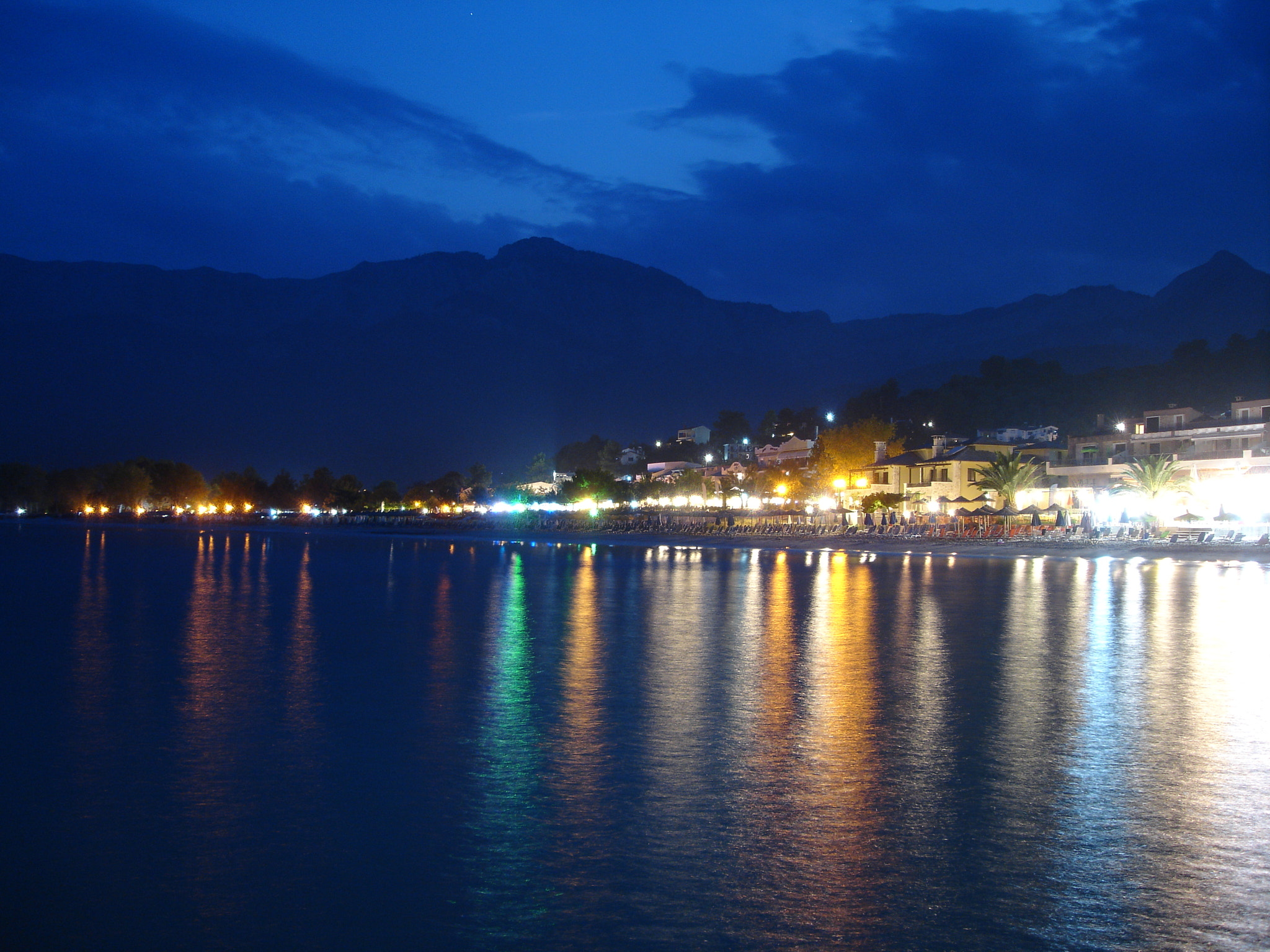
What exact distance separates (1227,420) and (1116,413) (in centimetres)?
3118

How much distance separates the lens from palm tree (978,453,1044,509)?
5684cm

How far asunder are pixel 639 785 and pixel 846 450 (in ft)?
233

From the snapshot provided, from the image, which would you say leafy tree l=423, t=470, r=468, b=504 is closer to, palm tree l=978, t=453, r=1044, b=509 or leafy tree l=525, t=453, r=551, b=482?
leafy tree l=525, t=453, r=551, b=482

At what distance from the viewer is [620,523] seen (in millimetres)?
80875

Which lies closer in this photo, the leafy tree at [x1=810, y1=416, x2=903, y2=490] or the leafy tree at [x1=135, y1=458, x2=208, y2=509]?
the leafy tree at [x1=810, y1=416, x2=903, y2=490]

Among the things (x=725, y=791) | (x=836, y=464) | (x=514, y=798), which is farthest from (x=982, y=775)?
(x=836, y=464)

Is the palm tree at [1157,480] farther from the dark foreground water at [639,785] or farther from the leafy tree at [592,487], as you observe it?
the leafy tree at [592,487]

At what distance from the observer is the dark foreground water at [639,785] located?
5301mm

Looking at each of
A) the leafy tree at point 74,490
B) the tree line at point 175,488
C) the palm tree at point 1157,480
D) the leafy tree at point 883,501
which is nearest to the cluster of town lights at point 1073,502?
the palm tree at point 1157,480

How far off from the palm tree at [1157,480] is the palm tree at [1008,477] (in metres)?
6.03

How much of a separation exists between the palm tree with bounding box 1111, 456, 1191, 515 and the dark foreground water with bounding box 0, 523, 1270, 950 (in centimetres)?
3563

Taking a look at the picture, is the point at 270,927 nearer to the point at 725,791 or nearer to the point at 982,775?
the point at 725,791

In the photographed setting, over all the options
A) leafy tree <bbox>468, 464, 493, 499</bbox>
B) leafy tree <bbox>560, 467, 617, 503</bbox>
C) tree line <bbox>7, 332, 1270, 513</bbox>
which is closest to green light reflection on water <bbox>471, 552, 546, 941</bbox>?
tree line <bbox>7, 332, 1270, 513</bbox>

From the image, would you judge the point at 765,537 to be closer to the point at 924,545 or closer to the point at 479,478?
the point at 924,545
